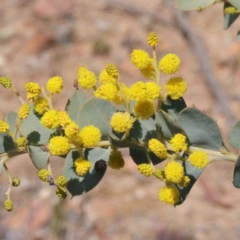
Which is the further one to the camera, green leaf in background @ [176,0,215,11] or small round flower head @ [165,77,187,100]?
green leaf in background @ [176,0,215,11]

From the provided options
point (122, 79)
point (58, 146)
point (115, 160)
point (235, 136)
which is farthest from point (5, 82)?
point (122, 79)

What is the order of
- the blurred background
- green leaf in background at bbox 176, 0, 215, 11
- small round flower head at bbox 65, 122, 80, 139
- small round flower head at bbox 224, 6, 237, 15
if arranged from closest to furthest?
small round flower head at bbox 65, 122, 80, 139 < small round flower head at bbox 224, 6, 237, 15 < green leaf in background at bbox 176, 0, 215, 11 < the blurred background

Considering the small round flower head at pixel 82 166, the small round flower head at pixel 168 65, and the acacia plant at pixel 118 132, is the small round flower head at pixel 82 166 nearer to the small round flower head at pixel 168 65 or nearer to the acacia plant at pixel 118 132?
the acacia plant at pixel 118 132

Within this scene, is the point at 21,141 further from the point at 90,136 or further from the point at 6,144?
the point at 90,136

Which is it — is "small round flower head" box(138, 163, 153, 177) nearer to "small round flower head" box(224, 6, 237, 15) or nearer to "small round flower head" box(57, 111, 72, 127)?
"small round flower head" box(57, 111, 72, 127)

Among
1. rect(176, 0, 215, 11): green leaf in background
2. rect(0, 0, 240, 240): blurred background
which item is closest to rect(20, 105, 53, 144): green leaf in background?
rect(176, 0, 215, 11): green leaf in background

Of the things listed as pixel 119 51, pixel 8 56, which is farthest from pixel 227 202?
pixel 8 56

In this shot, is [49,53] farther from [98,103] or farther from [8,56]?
[98,103]
